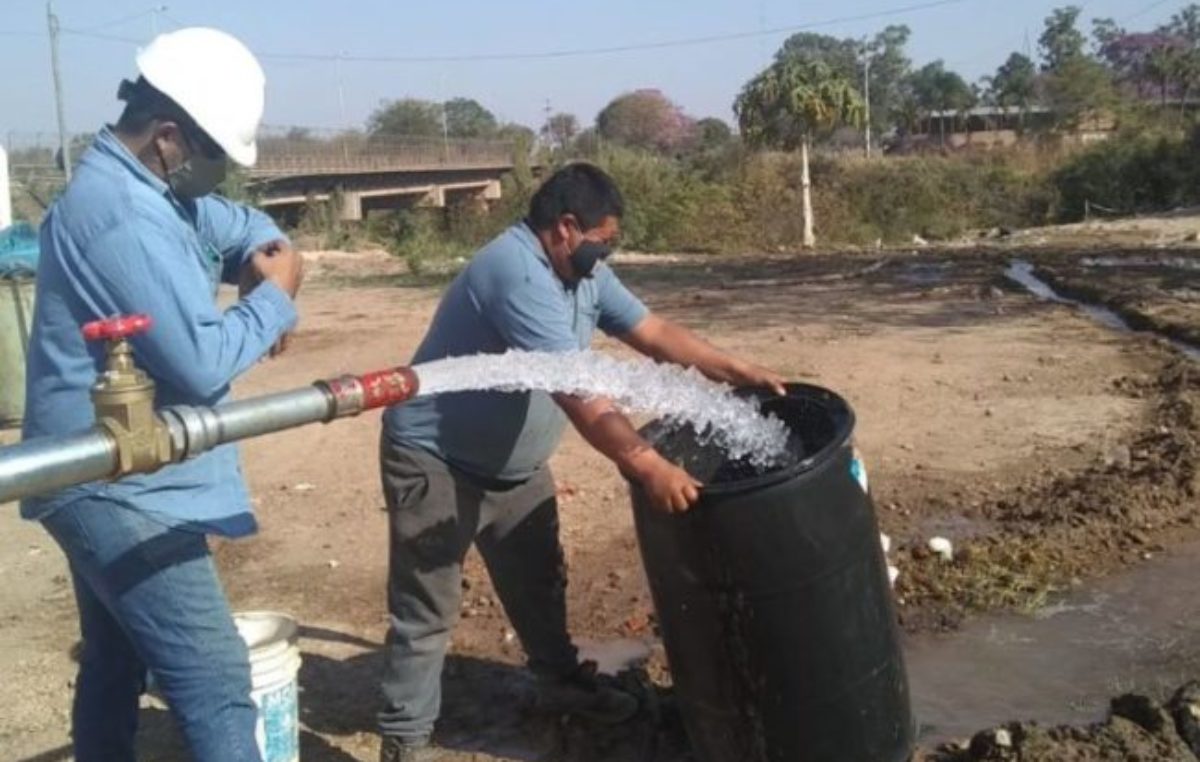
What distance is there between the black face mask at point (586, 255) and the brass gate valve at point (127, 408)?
128 centimetres

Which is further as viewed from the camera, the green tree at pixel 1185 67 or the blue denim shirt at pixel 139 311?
the green tree at pixel 1185 67

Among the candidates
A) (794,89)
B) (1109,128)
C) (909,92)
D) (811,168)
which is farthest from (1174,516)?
(909,92)

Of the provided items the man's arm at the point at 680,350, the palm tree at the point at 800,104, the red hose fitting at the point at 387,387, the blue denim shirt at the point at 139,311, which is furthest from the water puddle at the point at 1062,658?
the palm tree at the point at 800,104

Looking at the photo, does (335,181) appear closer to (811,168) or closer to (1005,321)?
(811,168)

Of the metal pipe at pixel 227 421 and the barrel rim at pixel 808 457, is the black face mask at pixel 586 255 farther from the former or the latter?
the metal pipe at pixel 227 421

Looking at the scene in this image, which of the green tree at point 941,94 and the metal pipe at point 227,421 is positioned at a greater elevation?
the green tree at point 941,94

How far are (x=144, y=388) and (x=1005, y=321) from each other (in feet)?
32.8

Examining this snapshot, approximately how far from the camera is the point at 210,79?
225 centimetres

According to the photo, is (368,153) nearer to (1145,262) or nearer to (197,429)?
(1145,262)

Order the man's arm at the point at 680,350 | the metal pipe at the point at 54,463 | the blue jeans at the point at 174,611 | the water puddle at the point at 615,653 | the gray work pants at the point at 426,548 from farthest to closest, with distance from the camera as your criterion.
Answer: the water puddle at the point at 615,653
the man's arm at the point at 680,350
the gray work pants at the point at 426,548
the blue jeans at the point at 174,611
the metal pipe at the point at 54,463

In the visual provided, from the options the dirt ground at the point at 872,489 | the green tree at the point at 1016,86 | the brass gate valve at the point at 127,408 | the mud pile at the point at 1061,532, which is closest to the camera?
the brass gate valve at the point at 127,408

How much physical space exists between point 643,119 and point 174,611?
70.0m

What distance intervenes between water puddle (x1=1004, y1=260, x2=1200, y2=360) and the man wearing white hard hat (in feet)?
26.3

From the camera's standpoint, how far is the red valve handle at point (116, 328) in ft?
6.44
